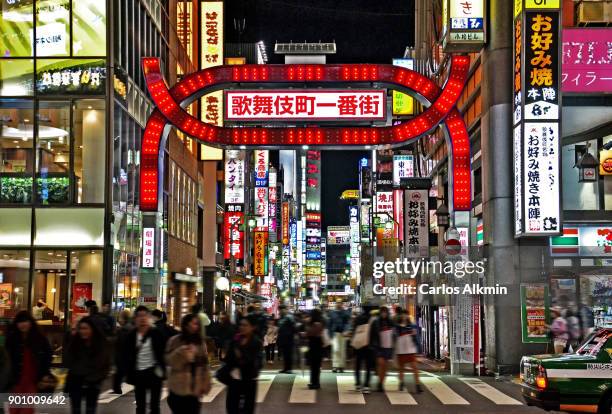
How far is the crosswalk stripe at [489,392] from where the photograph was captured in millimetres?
20072

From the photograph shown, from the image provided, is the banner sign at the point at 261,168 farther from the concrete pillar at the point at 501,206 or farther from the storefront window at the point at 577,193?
the concrete pillar at the point at 501,206

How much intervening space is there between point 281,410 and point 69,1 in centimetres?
1972

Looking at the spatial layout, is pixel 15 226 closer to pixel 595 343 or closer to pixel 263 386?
pixel 263 386

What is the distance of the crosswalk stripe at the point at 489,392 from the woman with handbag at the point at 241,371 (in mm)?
8054

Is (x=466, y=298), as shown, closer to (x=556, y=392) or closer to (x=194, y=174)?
(x=556, y=392)

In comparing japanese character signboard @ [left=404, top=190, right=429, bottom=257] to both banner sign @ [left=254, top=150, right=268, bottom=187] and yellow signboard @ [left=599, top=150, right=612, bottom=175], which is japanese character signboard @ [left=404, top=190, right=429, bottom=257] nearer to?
yellow signboard @ [left=599, top=150, right=612, bottom=175]

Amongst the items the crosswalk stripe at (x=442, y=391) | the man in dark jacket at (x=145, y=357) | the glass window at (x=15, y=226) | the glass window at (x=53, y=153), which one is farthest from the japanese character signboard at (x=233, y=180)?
the man in dark jacket at (x=145, y=357)

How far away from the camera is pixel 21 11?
107ft

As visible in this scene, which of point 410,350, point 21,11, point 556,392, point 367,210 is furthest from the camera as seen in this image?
point 367,210

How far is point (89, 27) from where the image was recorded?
32.8m

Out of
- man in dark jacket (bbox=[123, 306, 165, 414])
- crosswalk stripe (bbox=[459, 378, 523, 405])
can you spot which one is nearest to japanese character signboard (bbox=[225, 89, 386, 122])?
crosswalk stripe (bbox=[459, 378, 523, 405])

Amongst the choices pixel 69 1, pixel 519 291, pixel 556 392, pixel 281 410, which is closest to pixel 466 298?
pixel 519 291

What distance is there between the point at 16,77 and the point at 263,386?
51.1ft
